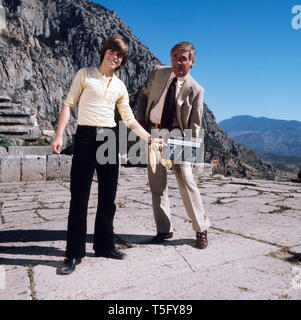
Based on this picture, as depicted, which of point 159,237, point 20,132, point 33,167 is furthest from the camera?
point 20,132

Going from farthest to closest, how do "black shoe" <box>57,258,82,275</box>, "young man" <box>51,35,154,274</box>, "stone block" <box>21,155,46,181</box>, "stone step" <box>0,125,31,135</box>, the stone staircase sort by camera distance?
1. the stone staircase
2. "stone step" <box>0,125,31,135</box>
3. "stone block" <box>21,155,46,181</box>
4. "young man" <box>51,35,154,274</box>
5. "black shoe" <box>57,258,82,275</box>

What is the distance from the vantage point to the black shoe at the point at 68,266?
6.90ft

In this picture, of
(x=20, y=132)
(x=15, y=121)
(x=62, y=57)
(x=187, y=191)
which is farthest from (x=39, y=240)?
(x=62, y=57)

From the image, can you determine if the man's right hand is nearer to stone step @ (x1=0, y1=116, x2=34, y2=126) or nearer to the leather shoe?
the leather shoe

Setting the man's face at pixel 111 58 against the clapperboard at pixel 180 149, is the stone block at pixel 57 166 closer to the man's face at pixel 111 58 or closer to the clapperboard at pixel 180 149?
the clapperboard at pixel 180 149

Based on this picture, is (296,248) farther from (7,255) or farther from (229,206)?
(7,255)

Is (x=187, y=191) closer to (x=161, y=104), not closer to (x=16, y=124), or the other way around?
(x=161, y=104)

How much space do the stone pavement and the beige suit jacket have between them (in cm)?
111

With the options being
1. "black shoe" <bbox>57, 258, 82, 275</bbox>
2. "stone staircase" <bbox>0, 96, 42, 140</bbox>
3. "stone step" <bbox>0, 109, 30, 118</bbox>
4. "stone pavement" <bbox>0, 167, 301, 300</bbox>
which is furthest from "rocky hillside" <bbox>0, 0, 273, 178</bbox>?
"black shoe" <bbox>57, 258, 82, 275</bbox>

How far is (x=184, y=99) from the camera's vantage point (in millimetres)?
2689

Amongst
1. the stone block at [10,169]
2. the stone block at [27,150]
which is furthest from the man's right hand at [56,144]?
the stone block at [27,150]

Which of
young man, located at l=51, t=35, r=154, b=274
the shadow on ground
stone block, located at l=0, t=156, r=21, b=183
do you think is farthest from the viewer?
stone block, located at l=0, t=156, r=21, b=183

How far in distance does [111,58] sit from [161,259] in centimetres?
163

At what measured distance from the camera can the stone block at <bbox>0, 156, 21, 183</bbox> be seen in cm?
744
